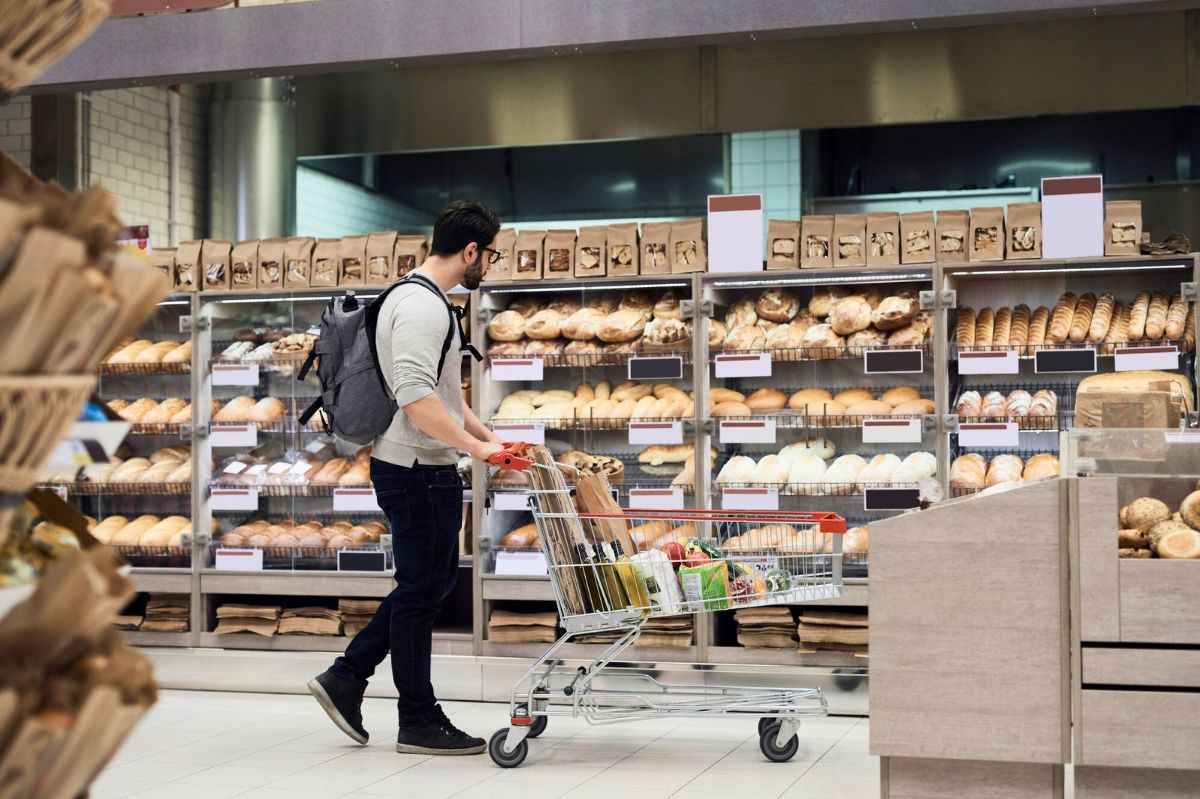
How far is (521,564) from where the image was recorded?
5.51 metres

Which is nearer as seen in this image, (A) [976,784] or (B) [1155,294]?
(A) [976,784]

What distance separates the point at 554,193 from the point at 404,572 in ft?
15.6

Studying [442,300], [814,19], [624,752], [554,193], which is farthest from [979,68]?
[624,752]

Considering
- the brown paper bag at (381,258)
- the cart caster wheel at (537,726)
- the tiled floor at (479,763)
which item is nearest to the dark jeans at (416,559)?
the tiled floor at (479,763)

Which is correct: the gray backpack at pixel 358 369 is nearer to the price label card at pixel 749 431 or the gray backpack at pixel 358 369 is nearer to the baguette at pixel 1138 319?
the price label card at pixel 749 431

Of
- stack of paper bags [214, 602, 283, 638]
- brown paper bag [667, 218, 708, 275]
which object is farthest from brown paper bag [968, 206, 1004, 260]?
stack of paper bags [214, 602, 283, 638]

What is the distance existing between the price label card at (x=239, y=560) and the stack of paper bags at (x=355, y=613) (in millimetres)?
422

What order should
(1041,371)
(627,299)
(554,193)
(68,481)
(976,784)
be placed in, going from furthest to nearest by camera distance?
(554,193) → (68,481) → (627,299) → (1041,371) → (976,784)

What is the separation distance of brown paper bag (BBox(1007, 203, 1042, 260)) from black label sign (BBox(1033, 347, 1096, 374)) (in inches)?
15.4

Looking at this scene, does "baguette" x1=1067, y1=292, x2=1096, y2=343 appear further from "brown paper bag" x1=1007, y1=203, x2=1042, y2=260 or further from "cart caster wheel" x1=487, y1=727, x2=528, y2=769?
"cart caster wheel" x1=487, y1=727, x2=528, y2=769

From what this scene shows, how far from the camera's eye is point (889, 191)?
29.7 ft

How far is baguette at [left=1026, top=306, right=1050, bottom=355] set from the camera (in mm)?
5203

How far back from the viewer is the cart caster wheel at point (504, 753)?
13.6ft

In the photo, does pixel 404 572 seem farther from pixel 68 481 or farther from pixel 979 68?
pixel 979 68
